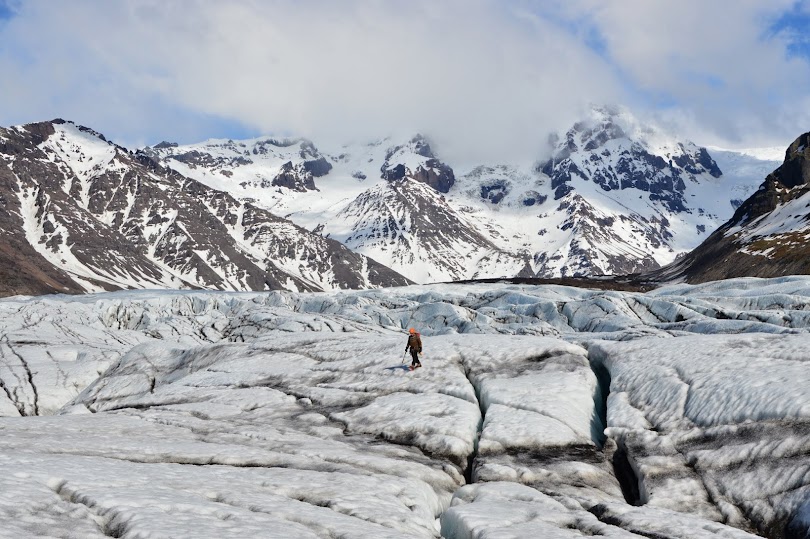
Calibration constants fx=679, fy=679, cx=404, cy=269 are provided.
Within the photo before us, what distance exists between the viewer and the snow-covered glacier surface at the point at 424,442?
50.9 feet

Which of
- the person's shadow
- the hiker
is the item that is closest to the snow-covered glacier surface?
the person's shadow

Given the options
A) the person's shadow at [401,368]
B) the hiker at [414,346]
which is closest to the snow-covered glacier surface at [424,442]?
the person's shadow at [401,368]

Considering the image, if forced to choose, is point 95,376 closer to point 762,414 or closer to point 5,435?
point 5,435

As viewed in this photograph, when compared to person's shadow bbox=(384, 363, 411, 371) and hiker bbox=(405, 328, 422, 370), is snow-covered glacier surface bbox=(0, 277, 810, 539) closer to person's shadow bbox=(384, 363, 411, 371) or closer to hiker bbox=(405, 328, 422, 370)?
person's shadow bbox=(384, 363, 411, 371)

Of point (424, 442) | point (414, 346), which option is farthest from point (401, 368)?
point (424, 442)

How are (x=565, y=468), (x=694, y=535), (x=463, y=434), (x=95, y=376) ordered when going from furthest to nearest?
(x=95, y=376) < (x=463, y=434) < (x=565, y=468) < (x=694, y=535)

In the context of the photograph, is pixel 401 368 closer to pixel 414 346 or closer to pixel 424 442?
pixel 414 346

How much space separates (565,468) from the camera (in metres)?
21.7

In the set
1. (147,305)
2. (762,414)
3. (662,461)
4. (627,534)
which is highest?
(147,305)

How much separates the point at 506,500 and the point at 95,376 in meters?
32.7

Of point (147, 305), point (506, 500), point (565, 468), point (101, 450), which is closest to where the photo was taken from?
point (506, 500)

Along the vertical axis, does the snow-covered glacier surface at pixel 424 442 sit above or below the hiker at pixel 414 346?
below

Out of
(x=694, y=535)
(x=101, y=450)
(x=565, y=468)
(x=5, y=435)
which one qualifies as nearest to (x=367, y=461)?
(x=565, y=468)

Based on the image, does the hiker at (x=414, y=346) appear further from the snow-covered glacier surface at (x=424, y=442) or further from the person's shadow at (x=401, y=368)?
the snow-covered glacier surface at (x=424, y=442)
